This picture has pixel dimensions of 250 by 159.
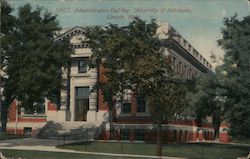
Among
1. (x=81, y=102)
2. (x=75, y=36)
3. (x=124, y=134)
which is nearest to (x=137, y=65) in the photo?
(x=75, y=36)

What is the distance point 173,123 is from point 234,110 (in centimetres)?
1282

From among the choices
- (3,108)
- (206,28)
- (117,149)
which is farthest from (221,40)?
(3,108)

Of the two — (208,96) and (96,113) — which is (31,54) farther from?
(96,113)

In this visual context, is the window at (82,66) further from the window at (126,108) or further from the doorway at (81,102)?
the window at (126,108)

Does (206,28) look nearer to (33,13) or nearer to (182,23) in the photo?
(182,23)

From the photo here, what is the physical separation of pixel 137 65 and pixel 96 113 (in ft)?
52.5

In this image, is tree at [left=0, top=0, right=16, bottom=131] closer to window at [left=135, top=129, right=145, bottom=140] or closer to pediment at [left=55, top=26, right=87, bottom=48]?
pediment at [left=55, top=26, right=87, bottom=48]

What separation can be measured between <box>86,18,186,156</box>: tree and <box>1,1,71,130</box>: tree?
3.27 m

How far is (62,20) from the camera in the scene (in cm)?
3120

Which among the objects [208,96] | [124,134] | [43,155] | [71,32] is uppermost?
[71,32]

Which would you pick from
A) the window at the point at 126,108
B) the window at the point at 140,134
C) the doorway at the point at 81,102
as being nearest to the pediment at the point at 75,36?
the doorway at the point at 81,102

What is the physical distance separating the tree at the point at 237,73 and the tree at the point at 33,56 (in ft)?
34.2

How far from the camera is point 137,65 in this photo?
89.6 ft

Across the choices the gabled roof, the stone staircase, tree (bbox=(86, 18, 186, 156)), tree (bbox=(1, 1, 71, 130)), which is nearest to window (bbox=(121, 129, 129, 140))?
tree (bbox=(86, 18, 186, 156))
